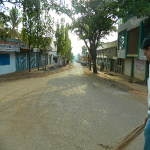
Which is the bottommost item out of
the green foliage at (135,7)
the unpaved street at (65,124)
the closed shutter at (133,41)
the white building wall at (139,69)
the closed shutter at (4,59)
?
the unpaved street at (65,124)

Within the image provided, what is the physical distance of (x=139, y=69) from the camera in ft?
52.7

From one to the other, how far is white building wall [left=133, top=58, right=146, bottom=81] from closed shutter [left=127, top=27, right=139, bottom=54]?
1235 millimetres

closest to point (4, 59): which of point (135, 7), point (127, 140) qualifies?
point (135, 7)

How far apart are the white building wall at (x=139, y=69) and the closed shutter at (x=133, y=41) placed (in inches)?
48.6

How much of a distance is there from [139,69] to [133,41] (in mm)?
3040

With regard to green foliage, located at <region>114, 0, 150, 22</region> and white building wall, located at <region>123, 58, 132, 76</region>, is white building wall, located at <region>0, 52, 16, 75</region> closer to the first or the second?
green foliage, located at <region>114, 0, 150, 22</region>

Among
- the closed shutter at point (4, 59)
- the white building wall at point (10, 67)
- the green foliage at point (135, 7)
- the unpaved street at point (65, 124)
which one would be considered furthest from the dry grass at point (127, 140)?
the closed shutter at point (4, 59)

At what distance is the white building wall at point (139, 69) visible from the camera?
15.2 meters

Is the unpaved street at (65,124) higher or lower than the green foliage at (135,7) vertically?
lower

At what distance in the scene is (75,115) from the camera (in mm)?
4906

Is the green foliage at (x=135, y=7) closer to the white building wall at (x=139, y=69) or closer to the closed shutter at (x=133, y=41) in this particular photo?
the closed shutter at (x=133, y=41)

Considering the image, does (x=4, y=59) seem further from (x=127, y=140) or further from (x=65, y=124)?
(x=127, y=140)

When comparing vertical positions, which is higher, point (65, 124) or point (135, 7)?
point (135, 7)

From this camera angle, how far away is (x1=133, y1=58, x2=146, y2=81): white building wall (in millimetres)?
15164
